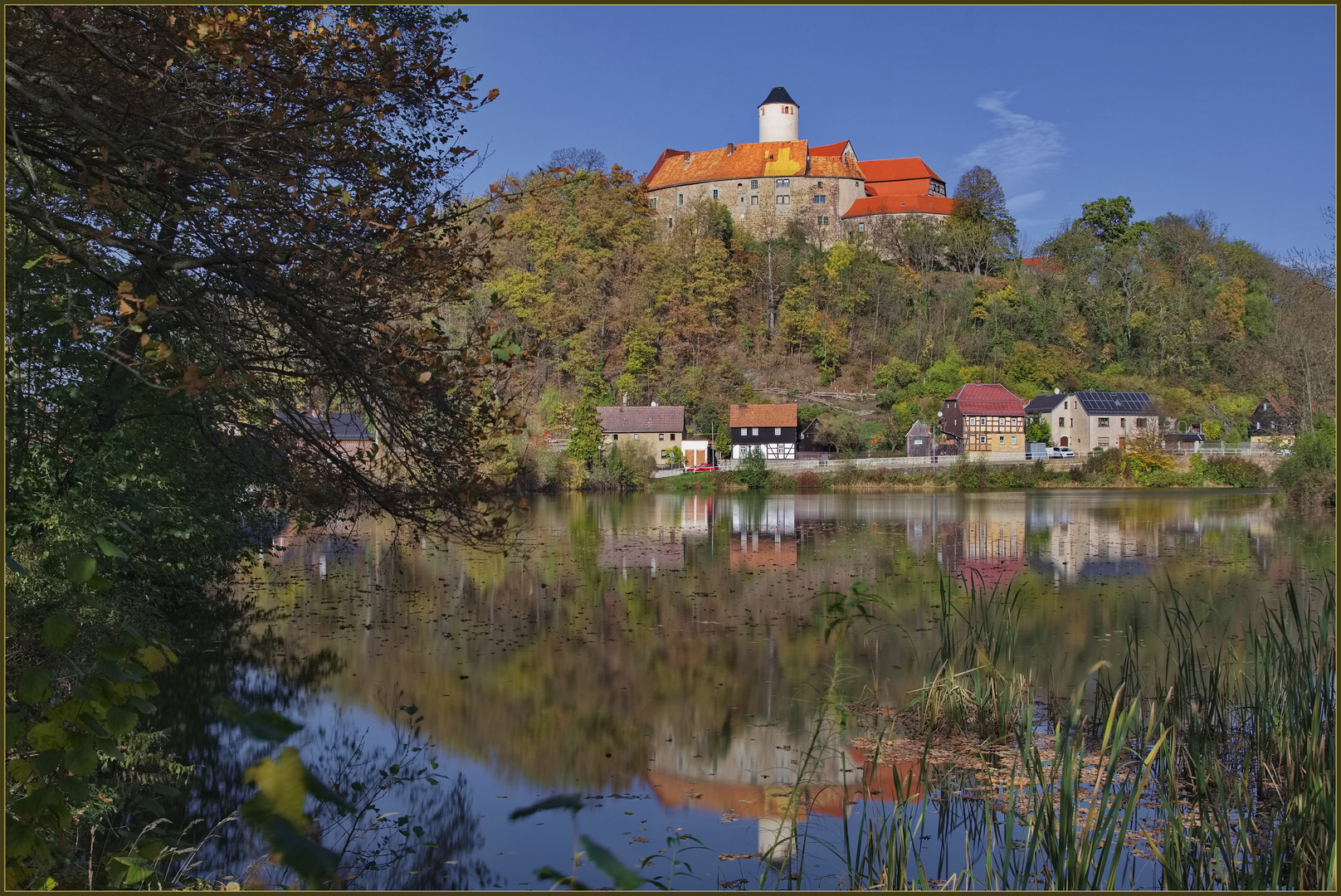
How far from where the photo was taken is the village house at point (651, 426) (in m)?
54.6

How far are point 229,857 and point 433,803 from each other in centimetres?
145

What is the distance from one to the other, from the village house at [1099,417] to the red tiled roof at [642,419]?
20.8 meters

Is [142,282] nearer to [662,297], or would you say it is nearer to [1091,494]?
[1091,494]

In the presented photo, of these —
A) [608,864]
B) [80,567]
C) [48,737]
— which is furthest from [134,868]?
[608,864]

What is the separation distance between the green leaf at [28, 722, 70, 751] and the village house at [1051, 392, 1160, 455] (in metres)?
55.0

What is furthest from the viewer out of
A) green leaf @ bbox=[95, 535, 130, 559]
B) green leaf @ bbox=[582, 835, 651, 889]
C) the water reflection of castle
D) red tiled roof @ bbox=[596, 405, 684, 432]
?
red tiled roof @ bbox=[596, 405, 684, 432]

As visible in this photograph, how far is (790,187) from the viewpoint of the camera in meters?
77.6

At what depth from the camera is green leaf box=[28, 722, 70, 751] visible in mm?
2963

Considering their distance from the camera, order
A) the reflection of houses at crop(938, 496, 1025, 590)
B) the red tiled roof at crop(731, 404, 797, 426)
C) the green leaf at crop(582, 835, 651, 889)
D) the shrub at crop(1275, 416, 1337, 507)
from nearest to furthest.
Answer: the green leaf at crop(582, 835, 651, 889), the reflection of houses at crop(938, 496, 1025, 590), the shrub at crop(1275, 416, 1337, 507), the red tiled roof at crop(731, 404, 797, 426)

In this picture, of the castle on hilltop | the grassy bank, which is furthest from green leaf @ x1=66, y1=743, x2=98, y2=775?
the castle on hilltop

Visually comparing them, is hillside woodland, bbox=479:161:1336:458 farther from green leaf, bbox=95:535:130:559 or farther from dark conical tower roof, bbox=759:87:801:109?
green leaf, bbox=95:535:130:559

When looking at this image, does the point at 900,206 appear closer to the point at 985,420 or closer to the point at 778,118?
the point at 778,118

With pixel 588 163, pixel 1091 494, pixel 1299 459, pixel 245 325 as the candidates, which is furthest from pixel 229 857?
pixel 588 163

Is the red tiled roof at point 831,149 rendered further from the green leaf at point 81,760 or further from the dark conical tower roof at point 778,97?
the green leaf at point 81,760
